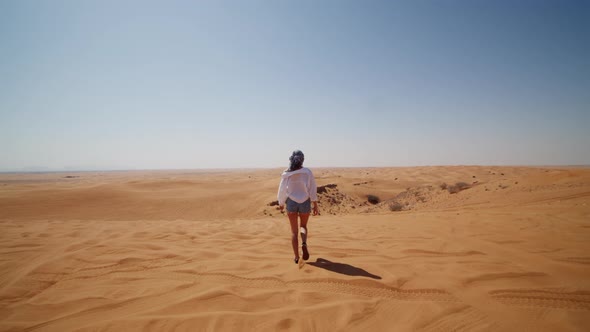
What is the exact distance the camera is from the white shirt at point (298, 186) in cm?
390

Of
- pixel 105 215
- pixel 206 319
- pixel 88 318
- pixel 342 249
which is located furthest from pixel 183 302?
pixel 105 215

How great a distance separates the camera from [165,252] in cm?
434

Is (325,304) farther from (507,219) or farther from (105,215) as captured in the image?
(105,215)

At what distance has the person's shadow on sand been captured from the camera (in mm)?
3262

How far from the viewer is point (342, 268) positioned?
3529 mm

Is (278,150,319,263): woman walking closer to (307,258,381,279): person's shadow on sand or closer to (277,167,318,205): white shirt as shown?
(277,167,318,205): white shirt

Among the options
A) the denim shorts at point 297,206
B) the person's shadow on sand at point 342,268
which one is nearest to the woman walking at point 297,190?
the denim shorts at point 297,206

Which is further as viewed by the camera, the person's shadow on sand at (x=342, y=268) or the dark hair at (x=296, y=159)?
the dark hair at (x=296, y=159)

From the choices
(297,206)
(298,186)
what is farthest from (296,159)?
(297,206)

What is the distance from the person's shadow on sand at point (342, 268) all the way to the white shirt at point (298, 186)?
0.94m

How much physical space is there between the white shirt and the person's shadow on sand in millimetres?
944

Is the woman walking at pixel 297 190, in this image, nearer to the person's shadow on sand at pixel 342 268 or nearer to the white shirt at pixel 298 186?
the white shirt at pixel 298 186

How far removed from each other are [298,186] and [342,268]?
4.34 ft

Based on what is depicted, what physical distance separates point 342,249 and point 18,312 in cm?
412
